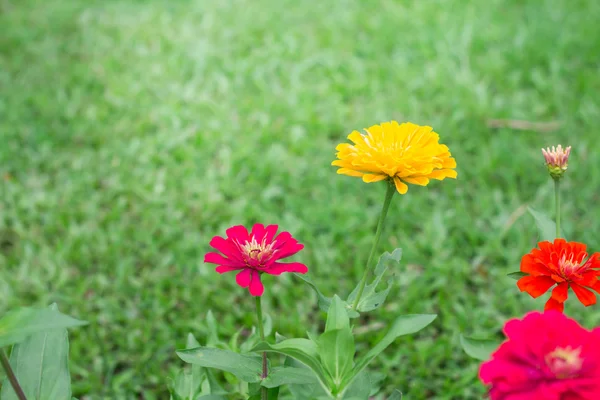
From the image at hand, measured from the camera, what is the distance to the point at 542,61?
3670mm

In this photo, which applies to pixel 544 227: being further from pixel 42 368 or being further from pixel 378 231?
pixel 42 368

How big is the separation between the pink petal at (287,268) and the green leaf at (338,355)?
123 mm

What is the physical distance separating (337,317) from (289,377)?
0.15 m

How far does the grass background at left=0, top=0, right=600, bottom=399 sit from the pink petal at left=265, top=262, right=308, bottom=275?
1.12 m

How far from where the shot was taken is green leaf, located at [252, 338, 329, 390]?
1.06 metres

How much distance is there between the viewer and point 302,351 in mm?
1073

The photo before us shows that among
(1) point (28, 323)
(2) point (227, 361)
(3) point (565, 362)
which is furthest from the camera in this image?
(2) point (227, 361)

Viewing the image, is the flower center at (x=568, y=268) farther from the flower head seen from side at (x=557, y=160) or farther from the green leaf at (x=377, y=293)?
the green leaf at (x=377, y=293)

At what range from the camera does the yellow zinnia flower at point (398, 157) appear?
3.71ft

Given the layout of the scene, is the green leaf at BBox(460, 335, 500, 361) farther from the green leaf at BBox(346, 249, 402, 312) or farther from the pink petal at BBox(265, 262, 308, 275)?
the pink petal at BBox(265, 262, 308, 275)

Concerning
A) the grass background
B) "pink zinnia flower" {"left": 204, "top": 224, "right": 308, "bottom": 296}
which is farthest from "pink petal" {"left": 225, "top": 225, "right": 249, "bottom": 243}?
the grass background

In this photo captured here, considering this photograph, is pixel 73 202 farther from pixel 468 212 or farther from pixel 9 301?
pixel 468 212

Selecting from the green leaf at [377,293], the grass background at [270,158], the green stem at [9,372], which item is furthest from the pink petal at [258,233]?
the grass background at [270,158]

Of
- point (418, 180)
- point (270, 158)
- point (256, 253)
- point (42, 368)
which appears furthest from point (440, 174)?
point (270, 158)
